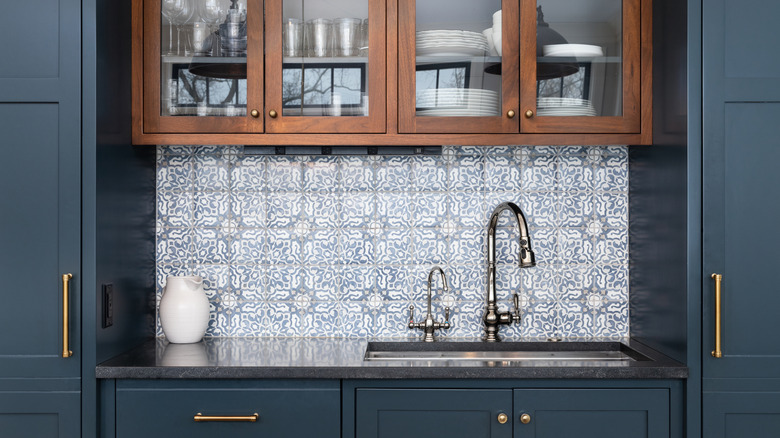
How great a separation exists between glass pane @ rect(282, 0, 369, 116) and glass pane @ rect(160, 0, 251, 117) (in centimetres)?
15

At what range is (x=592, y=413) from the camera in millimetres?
1771

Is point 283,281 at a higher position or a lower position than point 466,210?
lower

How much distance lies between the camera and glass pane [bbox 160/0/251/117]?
6.64 feet

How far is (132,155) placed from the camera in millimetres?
2066

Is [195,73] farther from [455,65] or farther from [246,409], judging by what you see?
[246,409]

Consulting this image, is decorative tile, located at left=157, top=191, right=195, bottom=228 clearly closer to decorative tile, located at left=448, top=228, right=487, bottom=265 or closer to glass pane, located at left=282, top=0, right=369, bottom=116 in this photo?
glass pane, located at left=282, top=0, right=369, bottom=116
